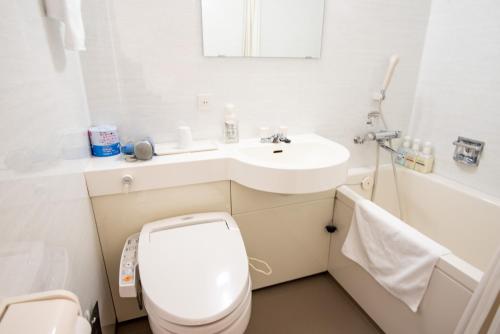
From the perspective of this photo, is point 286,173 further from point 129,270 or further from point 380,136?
point 380,136

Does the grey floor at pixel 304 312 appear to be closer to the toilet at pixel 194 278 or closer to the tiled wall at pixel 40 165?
the toilet at pixel 194 278

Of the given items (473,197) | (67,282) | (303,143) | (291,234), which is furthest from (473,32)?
(67,282)

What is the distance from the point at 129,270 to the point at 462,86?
1.78m

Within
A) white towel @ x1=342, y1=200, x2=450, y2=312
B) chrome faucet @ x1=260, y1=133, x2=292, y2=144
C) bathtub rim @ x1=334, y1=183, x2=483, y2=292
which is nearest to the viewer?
bathtub rim @ x1=334, y1=183, x2=483, y2=292

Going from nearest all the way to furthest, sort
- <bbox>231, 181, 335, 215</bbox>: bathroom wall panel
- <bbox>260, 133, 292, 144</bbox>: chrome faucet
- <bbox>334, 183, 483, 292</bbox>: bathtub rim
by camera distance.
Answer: <bbox>334, 183, 483, 292</bbox>: bathtub rim → <bbox>231, 181, 335, 215</bbox>: bathroom wall panel → <bbox>260, 133, 292, 144</bbox>: chrome faucet

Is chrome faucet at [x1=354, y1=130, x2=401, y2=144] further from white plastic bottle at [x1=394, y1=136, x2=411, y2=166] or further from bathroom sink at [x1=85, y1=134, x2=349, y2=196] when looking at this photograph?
bathroom sink at [x1=85, y1=134, x2=349, y2=196]

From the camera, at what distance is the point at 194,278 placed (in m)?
0.88

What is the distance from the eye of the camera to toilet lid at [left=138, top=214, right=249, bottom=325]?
80cm

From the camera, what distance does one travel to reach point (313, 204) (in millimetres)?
1446

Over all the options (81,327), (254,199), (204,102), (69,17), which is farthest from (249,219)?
(69,17)

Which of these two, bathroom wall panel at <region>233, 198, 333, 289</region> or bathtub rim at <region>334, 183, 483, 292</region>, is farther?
bathroom wall panel at <region>233, 198, 333, 289</region>

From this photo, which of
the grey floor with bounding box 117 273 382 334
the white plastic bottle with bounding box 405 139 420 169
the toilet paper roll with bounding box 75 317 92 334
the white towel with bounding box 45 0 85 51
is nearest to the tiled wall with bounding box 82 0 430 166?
the white plastic bottle with bounding box 405 139 420 169

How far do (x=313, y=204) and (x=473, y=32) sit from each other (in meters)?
1.16

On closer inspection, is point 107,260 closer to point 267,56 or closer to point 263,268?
point 263,268
